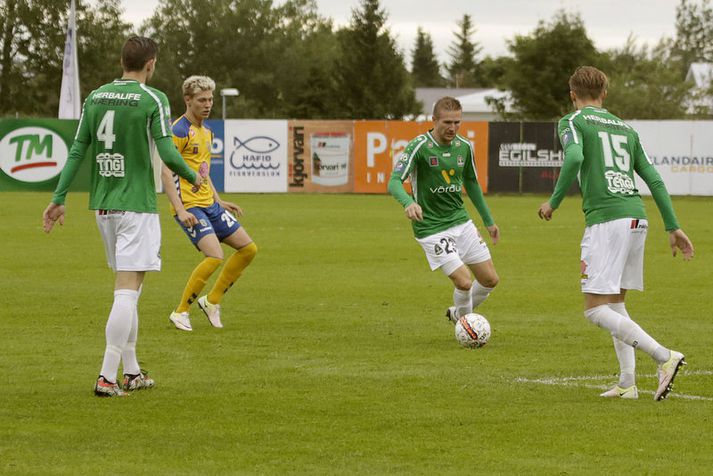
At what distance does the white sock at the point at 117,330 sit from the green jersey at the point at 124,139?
55cm

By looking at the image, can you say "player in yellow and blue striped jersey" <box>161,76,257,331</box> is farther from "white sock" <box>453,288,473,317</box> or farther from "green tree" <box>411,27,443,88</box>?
"green tree" <box>411,27,443,88</box>

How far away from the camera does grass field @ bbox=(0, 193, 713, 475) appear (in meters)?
6.61

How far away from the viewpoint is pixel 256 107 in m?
92.1

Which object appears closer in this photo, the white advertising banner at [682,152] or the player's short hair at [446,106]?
the player's short hair at [446,106]

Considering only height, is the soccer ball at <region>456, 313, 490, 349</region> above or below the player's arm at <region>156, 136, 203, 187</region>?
below

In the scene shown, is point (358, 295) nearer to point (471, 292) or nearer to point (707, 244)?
point (471, 292)

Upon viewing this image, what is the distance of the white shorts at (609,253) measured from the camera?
26.4ft

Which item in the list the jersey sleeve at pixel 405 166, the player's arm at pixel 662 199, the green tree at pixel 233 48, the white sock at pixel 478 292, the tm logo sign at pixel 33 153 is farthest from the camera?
the green tree at pixel 233 48

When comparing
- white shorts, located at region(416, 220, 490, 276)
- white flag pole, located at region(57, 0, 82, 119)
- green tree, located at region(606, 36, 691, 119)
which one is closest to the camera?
white shorts, located at region(416, 220, 490, 276)

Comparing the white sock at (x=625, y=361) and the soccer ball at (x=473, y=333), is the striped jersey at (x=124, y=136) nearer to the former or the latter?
the white sock at (x=625, y=361)

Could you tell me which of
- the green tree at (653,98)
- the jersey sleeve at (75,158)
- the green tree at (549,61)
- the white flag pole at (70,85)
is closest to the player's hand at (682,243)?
the jersey sleeve at (75,158)

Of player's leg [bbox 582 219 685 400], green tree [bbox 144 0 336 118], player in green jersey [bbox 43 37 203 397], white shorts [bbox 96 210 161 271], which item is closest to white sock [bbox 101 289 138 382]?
player in green jersey [bbox 43 37 203 397]

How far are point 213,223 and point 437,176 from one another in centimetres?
223

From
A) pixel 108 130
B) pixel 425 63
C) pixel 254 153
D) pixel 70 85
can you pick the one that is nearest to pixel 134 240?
pixel 108 130
